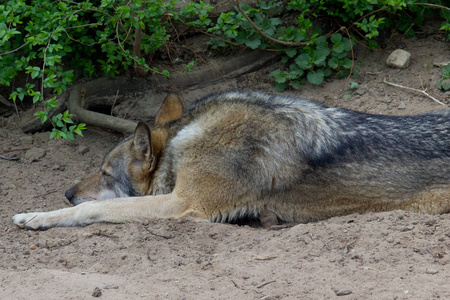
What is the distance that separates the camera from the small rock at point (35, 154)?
6352mm

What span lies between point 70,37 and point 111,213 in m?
2.26

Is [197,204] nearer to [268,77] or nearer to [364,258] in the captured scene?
[364,258]

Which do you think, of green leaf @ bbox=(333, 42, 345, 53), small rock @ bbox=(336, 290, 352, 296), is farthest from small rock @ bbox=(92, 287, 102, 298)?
green leaf @ bbox=(333, 42, 345, 53)

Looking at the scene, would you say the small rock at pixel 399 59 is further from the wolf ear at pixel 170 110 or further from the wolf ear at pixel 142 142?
the wolf ear at pixel 142 142

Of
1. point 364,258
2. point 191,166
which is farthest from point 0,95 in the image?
point 364,258

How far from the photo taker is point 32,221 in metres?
4.63

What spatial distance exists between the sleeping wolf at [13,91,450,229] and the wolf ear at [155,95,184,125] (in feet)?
1.93

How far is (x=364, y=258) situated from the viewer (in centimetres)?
361

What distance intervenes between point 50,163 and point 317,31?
3863 millimetres

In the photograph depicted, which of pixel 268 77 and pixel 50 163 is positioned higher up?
pixel 268 77

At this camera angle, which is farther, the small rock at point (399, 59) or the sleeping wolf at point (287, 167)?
the small rock at point (399, 59)

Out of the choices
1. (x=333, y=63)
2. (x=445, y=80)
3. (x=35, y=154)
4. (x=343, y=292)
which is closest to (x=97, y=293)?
(x=343, y=292)

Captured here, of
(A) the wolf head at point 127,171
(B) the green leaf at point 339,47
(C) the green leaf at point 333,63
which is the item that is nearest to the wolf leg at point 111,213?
(A) the wolf head at point 127,171

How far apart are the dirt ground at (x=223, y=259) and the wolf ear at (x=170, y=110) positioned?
1310mm
